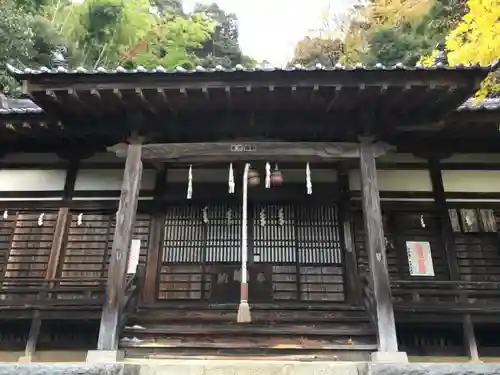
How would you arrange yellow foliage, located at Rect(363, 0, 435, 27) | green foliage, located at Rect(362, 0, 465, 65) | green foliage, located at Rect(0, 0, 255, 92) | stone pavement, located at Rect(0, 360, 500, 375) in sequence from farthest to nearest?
Answer: yellow foliage, located at Rect(363, 0, 435, 27) → green foliage, located at Rect(0, 0, 255, 92) → green foliage, located at Rect(362, 0, 465, 65) → stone pavement, located at Rect(0, 360, 500, 375)

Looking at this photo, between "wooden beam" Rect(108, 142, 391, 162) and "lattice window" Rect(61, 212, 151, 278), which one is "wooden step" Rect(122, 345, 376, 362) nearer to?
"lattice window" Rect(61, 212, 151, 278)

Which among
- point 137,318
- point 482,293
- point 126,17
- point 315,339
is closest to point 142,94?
point 137,318

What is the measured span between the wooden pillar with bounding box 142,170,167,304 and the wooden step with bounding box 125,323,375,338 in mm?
1104

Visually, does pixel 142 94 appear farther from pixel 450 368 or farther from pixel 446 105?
pixel 450 368

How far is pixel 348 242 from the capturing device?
8.92m

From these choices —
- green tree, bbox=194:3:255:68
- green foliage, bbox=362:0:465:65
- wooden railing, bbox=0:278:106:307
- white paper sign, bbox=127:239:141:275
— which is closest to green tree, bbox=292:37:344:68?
green foliage, bbox=362:0:465:65

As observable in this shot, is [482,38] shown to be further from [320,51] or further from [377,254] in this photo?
[320,51]

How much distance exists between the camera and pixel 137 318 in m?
7.89

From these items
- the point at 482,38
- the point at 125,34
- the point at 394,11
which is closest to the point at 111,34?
the point at 125,34

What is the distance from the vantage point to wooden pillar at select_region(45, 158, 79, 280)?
348 inches

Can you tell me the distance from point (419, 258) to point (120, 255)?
18.5 feet

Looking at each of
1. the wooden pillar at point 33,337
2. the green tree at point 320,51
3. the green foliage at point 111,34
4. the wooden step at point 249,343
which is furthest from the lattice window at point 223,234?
the green tree at point 320,51

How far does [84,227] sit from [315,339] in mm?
5129

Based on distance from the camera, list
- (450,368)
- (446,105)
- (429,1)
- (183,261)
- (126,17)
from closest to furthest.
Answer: (450,368) → (446,105) → (183,261) → (429,1) → (126,17)
